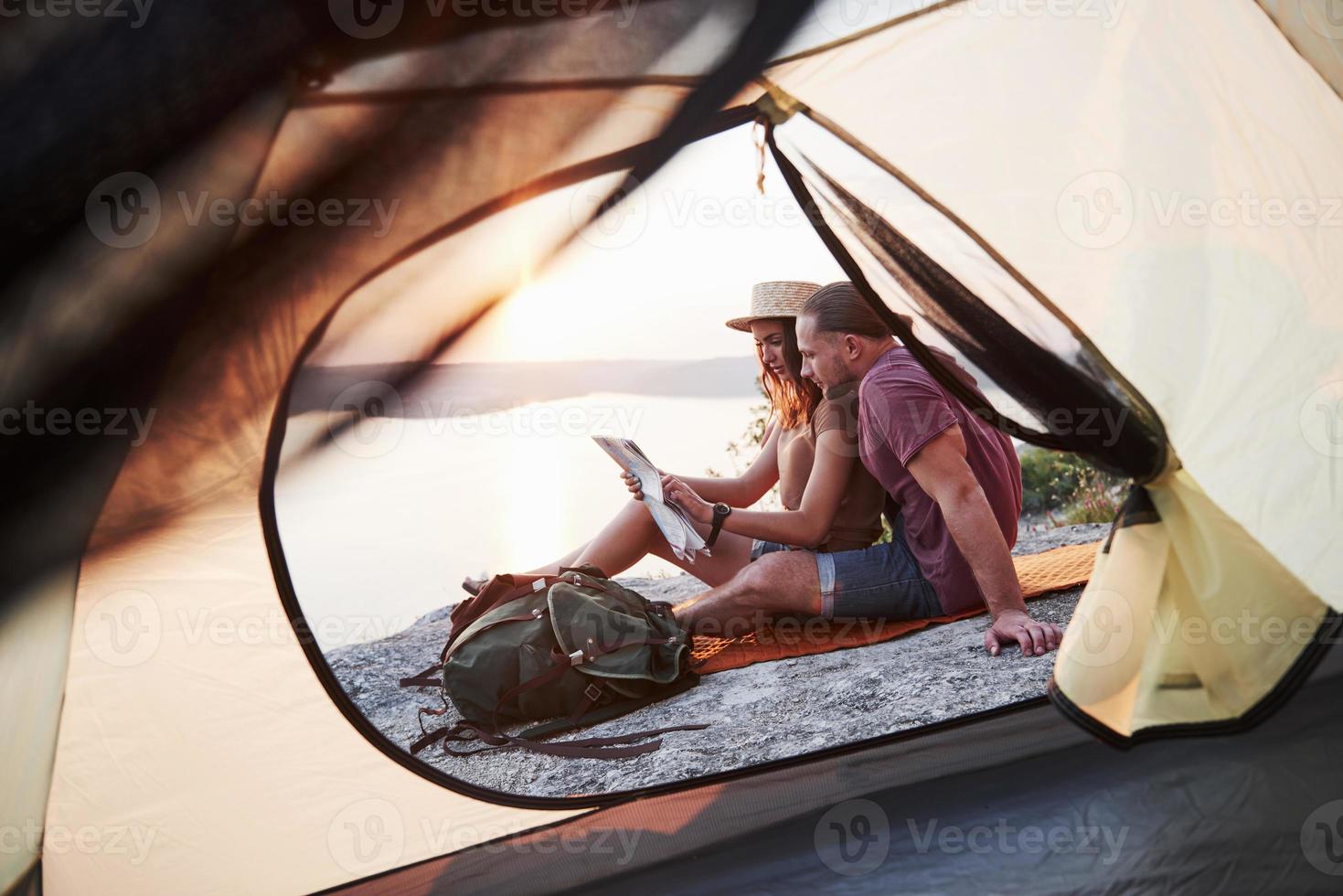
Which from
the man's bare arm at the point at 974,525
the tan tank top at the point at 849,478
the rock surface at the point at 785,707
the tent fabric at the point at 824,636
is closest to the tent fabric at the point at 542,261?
the rock surface at the point at 785,707

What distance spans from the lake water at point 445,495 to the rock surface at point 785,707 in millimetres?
221

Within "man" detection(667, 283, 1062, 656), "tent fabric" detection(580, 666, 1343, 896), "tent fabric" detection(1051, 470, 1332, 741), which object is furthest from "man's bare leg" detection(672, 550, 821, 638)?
"tent fabric" detection(1051, 470, 1332, 741)

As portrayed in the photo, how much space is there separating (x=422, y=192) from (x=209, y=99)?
0.32 meters

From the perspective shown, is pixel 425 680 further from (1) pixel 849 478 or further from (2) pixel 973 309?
(2) pixel 973 309

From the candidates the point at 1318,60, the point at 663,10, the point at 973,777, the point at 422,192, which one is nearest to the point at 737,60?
the point at 663,10

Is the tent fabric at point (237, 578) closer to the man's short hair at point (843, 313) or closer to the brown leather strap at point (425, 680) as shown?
the brown leather strap at point (425, 680)

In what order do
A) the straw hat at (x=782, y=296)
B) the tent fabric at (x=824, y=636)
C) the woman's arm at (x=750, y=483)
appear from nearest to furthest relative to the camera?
the tent fabric at (x=824, y=636), the straw hat at (x=782, y=296), the woman's arm at (x=750, y=483)

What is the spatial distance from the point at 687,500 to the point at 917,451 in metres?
0.60

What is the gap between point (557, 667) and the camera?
2.39 m

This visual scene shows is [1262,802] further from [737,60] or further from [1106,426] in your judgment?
[737,60]

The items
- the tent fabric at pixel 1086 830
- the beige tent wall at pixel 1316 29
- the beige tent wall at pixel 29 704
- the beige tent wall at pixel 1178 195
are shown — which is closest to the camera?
the tent fabric at pixel 1086 830

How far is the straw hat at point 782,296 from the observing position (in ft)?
9.50

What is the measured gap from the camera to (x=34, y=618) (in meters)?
1.56

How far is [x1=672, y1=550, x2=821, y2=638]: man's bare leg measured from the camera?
8.93 ft
